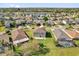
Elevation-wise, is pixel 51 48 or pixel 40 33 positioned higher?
pixel 40 33

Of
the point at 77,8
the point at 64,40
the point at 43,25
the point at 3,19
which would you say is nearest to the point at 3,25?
the point at 3,19

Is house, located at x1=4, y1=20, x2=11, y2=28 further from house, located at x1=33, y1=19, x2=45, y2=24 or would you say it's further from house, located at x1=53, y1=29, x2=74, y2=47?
house, located at x1=53, y1=29, x2=74, y2=47

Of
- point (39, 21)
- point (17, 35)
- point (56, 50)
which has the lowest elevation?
point (56, 50)

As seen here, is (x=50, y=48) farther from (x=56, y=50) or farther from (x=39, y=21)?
(x=39, y=21)

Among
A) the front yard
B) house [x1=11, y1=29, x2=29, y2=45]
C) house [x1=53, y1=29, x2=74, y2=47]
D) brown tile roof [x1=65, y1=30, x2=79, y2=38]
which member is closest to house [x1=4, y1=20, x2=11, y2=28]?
house [x1=11, y1=29, x2=29, y2=45]

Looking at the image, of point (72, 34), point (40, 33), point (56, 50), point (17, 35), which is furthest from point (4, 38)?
point (72, 34)

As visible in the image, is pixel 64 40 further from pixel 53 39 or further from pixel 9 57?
pixel 9 57

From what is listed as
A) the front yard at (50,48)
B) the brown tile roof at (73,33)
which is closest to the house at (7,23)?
the front yard at (50,48)
